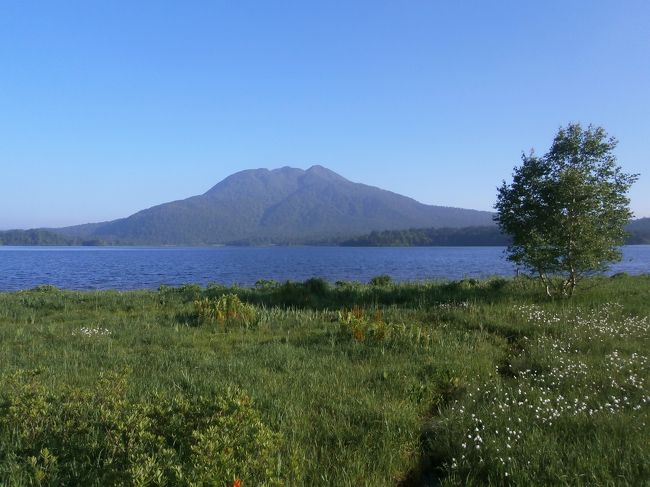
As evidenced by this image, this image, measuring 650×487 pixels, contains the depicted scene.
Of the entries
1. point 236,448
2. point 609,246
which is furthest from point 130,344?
point 609,246

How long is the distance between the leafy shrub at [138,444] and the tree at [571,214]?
45.3 ft

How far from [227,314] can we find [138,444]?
8908mm

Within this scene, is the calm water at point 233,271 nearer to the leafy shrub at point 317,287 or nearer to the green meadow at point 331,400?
the leafy shrub at point 317,287

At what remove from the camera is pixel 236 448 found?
406 cm

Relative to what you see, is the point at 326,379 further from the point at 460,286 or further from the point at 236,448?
the point at 460,286

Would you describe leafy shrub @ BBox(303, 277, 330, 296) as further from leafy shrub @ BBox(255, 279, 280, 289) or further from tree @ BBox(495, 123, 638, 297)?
tree @ BBox(495, 123, 638, 297)

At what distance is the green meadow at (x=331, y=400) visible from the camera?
4.30 meters

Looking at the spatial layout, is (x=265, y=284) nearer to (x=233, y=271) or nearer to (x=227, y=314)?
(x=227, y=314)

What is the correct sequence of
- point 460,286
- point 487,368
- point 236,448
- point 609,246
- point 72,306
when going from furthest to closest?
point 460,286 → point 72,306 → point 609,246 → point 487,368 → point 236,448

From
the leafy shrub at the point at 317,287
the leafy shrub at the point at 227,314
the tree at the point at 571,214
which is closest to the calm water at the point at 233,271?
the tree at the point at 571,214

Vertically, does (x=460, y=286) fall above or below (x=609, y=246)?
below

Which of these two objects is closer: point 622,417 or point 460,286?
point 622,417

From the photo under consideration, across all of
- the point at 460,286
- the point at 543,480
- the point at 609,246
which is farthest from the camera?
the point at 460,286

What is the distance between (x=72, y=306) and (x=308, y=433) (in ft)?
50.0
